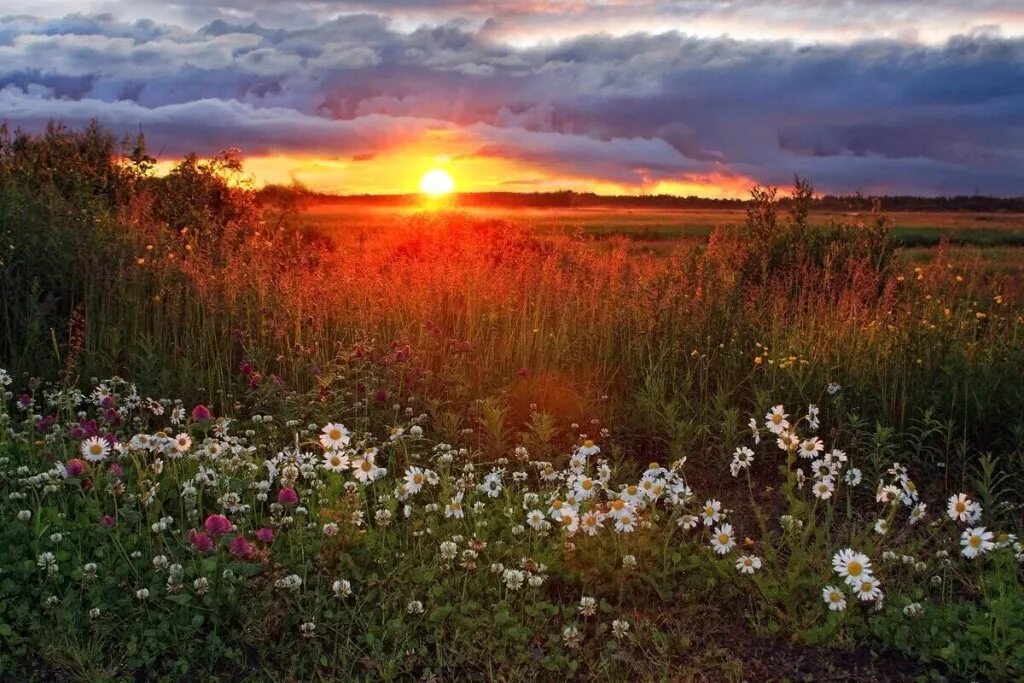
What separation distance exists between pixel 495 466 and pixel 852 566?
82.4 inches

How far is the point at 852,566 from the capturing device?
142 inches

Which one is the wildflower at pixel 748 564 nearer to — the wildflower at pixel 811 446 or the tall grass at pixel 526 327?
the wildflower at pixel 811 446

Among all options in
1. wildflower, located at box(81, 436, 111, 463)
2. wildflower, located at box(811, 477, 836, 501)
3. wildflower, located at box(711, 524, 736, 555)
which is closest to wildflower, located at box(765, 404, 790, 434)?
wildflower, located at box(811, 477, 836, 501)

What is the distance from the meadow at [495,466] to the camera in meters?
3.62

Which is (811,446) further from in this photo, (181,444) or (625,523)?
(181,444)

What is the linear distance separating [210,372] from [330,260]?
3117mm

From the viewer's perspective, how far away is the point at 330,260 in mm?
9469

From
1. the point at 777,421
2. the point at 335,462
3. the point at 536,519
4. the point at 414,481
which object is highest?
the point at 777,421

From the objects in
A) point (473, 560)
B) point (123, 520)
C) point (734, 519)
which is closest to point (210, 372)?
point (123, 520)

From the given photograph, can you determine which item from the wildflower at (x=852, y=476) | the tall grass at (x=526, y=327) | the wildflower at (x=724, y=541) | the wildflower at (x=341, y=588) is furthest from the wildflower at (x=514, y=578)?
the tall grass at (x=526, y=327)

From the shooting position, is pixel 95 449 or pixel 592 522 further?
pixel 95 449

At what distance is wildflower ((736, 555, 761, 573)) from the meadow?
0.10m

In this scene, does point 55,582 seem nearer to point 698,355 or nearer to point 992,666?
point 992,666

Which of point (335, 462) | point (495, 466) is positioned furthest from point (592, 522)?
point (495, 466)
